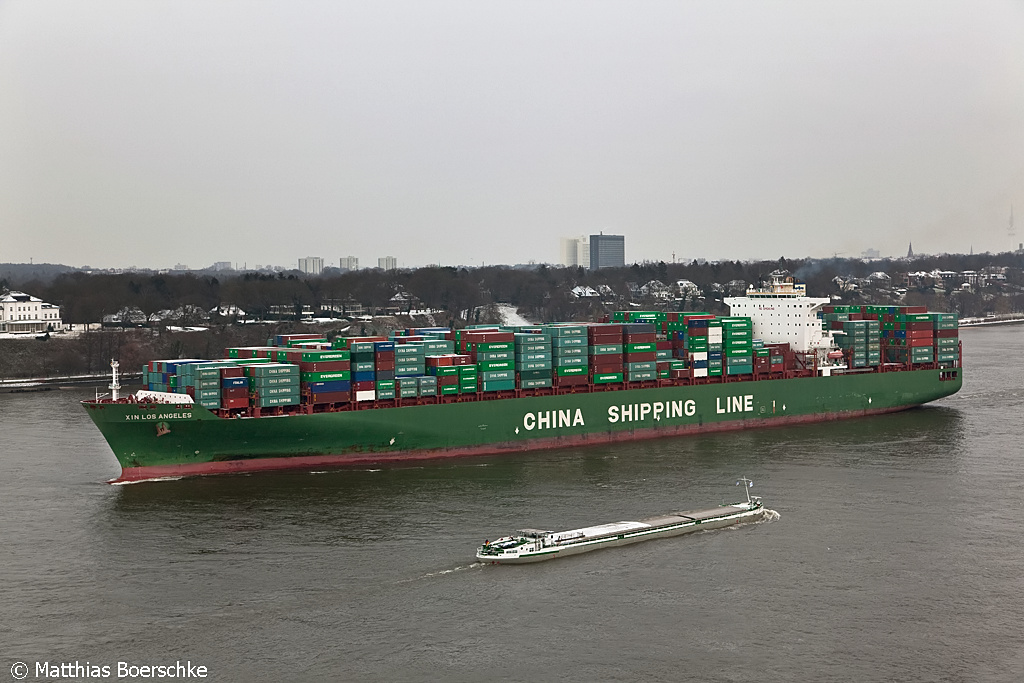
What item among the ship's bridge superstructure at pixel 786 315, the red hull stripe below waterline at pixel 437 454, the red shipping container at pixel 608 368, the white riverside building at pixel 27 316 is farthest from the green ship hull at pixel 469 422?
the white riverside building at pixel 27 316

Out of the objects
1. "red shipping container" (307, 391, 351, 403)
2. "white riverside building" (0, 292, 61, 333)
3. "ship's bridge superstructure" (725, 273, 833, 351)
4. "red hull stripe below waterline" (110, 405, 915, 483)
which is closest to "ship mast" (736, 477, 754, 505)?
"red hull stripe below waterline" (110, 405, 915, 483)

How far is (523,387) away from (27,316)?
6659 cm

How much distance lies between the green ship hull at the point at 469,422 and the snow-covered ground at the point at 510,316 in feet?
230

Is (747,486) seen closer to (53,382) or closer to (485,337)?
(485,337)

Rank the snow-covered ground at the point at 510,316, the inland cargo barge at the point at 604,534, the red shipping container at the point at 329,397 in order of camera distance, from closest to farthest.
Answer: the inland cargo barge at the point at 604,534 < the red shipping container at the point at 329,397 < the snow-covered ground at the point at 510,316

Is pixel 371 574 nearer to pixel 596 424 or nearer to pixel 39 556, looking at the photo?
pixel 39 556

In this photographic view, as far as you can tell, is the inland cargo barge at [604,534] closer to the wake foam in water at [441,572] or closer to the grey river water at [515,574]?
the wake foam in water at [441,572]

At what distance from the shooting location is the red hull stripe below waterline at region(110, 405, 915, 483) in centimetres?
4372

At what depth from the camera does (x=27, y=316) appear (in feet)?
330

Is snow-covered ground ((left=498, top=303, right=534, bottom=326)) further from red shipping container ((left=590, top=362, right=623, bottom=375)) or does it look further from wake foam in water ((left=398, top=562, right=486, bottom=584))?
wake foam in water ((left=398, top=562, right=486, bottom=584))

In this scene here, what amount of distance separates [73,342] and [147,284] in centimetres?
2503

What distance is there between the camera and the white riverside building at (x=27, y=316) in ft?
323

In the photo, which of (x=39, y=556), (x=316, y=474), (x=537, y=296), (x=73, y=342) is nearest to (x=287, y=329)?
(x=73, y=342)

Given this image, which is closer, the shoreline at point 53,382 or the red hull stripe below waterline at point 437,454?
the red hull stripe below waterline at point 437,454
